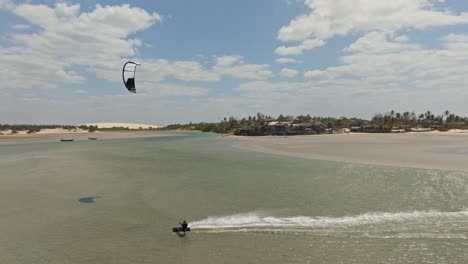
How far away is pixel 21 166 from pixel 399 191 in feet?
141

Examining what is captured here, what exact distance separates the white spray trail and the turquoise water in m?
0.05

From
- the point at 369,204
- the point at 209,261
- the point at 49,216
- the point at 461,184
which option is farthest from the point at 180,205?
the point at 461,184

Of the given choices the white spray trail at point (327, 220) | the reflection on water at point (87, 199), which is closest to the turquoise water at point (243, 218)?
the white spray trail at point (327, 220)

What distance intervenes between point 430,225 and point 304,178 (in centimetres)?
1397

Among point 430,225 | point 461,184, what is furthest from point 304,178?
point 430,225

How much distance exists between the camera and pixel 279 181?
29.4 meters

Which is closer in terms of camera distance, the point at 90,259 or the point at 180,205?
the point at 90,259

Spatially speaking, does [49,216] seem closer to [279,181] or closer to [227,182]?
[227,182]

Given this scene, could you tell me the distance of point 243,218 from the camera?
61.5ft

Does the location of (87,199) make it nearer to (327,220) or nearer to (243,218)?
(243,218)

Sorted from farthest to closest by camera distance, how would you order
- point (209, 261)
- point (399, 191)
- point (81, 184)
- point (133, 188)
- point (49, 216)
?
point (81, 184) → point (133, 188) → point (399, 191) → point (49, 216) → point (209, 261)

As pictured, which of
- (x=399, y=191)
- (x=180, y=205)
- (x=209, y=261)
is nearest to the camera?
(x=209, y=261)

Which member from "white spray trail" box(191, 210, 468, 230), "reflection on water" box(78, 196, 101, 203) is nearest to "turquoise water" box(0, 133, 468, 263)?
"white spray trail" box(191, 210, 468, 230)

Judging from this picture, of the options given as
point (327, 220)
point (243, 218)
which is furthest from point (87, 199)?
point (327, 220)
